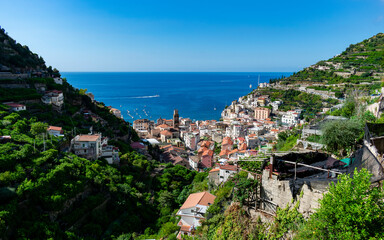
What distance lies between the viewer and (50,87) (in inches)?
1310

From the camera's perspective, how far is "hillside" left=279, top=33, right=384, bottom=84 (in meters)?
52.5

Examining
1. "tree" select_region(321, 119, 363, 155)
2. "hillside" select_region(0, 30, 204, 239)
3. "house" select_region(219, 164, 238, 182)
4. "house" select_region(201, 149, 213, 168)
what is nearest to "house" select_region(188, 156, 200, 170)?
"house" select_region(201, 149, 213, 168)

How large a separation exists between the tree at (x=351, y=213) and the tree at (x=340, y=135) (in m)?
7.23

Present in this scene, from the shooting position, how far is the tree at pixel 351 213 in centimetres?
429

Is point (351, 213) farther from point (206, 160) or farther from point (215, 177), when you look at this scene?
point (206, 160)

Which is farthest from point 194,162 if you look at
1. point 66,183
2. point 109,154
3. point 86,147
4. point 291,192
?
point 291,192

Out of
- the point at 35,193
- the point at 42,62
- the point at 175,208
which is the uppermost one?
the point at 42,62

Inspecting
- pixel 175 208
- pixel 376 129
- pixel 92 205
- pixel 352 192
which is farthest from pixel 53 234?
pixel 376 129

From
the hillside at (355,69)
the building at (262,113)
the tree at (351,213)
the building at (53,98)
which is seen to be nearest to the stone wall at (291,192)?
the tree at (351,213)

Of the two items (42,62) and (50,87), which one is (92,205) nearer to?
(50,87)

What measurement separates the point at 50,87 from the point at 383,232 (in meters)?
37.7

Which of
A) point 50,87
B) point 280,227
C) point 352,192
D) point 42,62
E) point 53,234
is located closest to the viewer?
point 352,192

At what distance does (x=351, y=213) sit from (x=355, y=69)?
66598 mm

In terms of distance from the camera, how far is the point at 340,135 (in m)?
11.3
